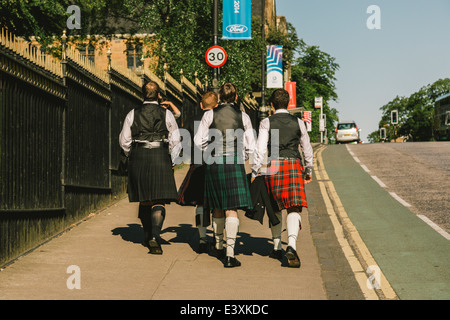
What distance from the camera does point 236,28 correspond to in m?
17.5

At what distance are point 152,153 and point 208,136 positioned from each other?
0.82 m

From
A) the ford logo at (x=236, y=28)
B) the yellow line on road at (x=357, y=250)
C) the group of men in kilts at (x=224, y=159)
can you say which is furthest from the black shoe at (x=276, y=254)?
the ford logo at (x=236, y=28)

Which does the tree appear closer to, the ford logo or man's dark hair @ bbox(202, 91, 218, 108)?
the ford logo

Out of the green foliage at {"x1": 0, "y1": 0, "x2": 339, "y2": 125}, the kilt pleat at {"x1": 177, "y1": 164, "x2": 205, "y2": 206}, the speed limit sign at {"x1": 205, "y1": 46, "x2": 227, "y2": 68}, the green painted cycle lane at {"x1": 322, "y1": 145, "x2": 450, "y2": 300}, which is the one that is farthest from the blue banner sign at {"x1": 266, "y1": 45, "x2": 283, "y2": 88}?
the kilt pleat at {"x1": 177, "y1": 164, "x2": 205, "y2": 206}

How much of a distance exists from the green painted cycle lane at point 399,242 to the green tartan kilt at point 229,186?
5.89 feet

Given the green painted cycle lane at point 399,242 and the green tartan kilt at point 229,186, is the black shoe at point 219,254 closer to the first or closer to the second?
the green tartan kilt at point 229,186

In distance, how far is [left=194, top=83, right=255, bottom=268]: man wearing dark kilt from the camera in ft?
24.0

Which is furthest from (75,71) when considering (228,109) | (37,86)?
(228,109)

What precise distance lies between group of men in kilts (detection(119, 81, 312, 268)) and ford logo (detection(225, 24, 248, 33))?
9940 millimetres

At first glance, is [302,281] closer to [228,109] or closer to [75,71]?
[228,109]

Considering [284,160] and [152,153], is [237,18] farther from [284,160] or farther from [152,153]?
[284,160]

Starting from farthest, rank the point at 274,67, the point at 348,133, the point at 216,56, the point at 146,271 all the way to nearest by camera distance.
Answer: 1. the point at 348,133
2. the point at 274,67
3. the point at 216,56
4. the point at 146,271

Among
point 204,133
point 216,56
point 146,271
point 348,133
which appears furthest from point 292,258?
point 348,133
